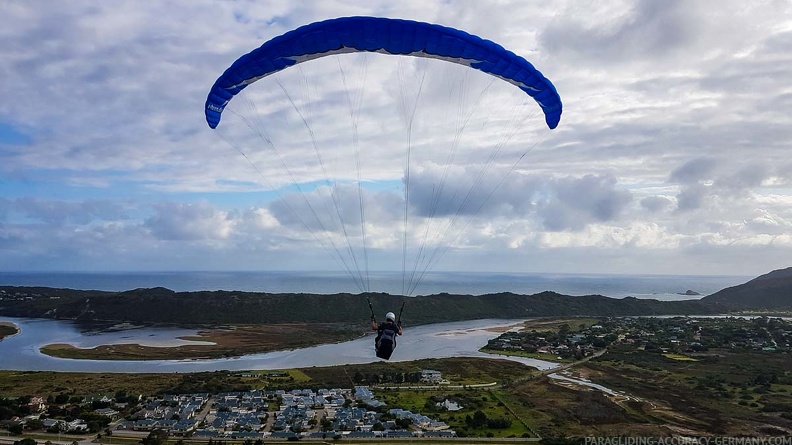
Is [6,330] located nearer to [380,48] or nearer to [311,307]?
[311,307]

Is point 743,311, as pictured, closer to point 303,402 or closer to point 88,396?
point 303,402

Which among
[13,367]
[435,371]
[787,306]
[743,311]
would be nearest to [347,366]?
[435,371]

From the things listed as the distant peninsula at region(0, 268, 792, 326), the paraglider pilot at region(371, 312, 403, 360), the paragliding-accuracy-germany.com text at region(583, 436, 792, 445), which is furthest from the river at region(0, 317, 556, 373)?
the paraglider pilot at region(371, 312, 403, 360)

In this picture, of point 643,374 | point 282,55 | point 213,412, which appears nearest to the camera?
point 282,55

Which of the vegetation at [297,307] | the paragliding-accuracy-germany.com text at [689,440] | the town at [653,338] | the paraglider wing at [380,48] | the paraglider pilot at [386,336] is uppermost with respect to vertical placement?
the paraglider wing at [380,48]

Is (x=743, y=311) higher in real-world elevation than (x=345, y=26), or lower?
lower

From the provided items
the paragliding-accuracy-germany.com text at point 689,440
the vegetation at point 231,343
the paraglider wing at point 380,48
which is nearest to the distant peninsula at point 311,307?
the vegetation at point 231,343

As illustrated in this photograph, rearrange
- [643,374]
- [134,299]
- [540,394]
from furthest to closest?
1. [134,299]
2. [643,374]
3. [540,394]

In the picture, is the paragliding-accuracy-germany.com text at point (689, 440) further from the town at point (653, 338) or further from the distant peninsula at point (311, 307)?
the distant peninsula at point (311, 307)
